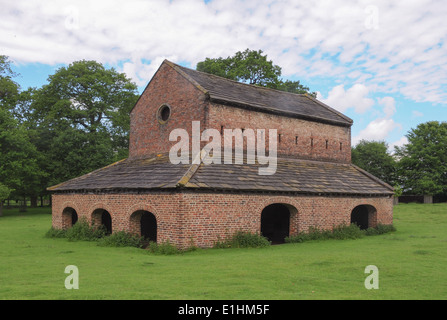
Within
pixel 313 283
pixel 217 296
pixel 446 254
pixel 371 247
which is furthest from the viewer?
pixel 371 247

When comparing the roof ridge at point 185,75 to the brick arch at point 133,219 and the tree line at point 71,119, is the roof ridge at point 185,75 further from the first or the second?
the tree line at point 71,119

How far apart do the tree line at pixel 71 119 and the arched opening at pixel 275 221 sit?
69.2 feet

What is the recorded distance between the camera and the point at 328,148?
22156 millimetres

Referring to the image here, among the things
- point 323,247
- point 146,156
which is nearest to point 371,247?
point 323,247

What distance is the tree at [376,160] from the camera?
59.8m

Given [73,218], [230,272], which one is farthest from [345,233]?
[73,218]

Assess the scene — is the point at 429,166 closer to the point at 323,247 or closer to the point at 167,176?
the point at 323,247

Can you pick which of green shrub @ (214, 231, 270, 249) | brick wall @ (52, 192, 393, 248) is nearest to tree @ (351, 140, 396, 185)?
brick wall @ (52, 192, 393, 248)

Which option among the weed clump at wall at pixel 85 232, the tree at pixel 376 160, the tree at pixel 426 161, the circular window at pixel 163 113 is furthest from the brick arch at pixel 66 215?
the tree at pixel 376 160

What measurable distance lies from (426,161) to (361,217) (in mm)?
32742

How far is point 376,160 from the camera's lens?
62000 millimetres

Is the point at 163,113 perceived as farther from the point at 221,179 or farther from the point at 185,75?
the point at 221,179

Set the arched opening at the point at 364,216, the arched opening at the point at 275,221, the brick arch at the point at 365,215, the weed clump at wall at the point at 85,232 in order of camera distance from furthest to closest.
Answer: the arched opening at the point at 364,216 → the brick arch at the point at 365,215 → the arched opening at the point at 275,221 → the weed clump at wall at the point at 85,232

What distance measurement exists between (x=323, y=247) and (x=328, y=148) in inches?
350
